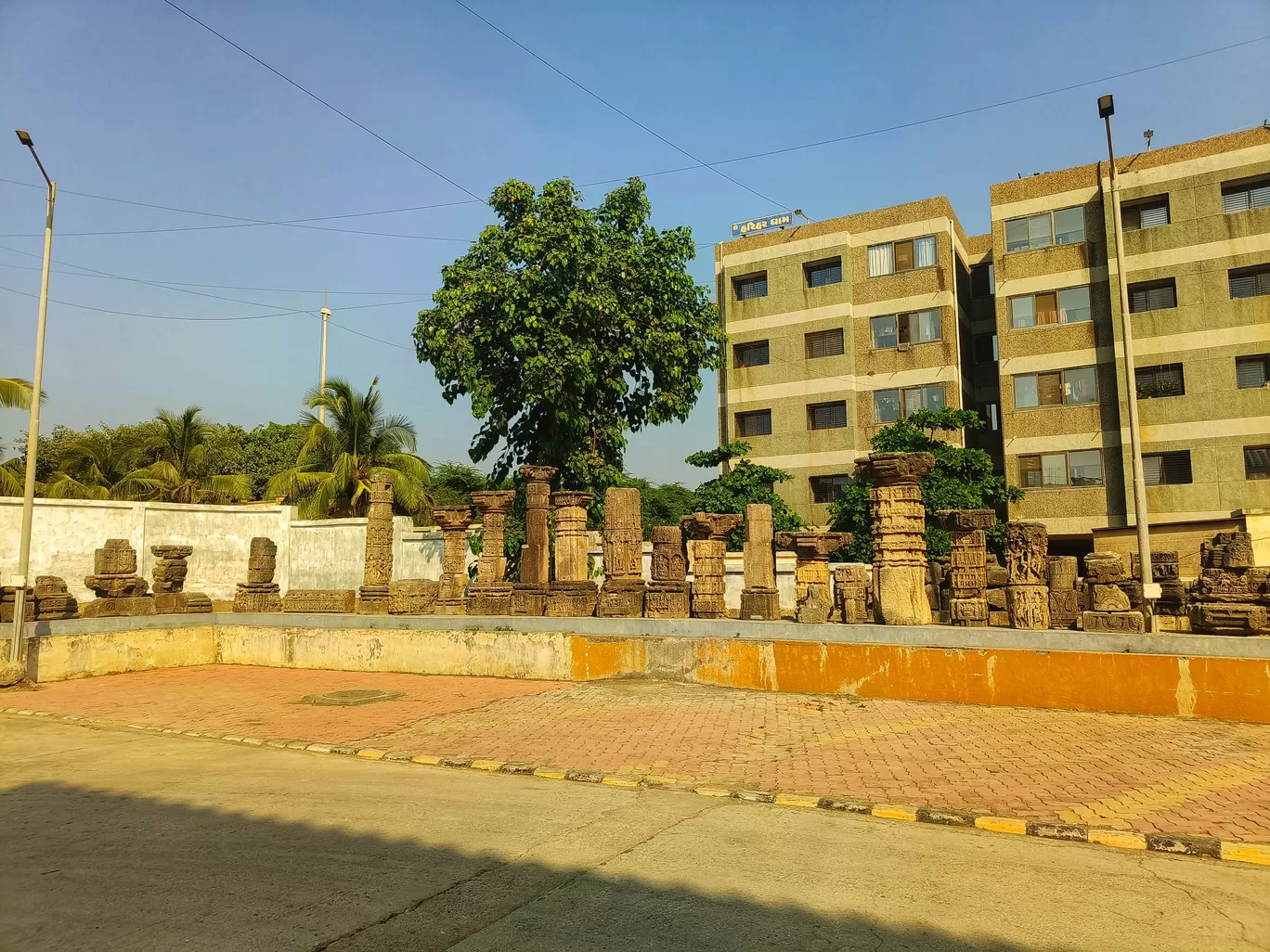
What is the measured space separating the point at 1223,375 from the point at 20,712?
1107 inches

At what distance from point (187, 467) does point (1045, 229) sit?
2844 centimetres

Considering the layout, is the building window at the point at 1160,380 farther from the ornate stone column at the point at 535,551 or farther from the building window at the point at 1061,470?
the ornate stone column at the point at 535,551

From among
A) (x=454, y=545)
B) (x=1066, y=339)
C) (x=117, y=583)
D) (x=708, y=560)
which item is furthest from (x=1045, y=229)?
(x=117, y=583)

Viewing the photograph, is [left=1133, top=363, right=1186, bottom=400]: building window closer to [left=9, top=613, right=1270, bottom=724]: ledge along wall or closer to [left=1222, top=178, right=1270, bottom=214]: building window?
[left=1222, top=178, right=1270, bottom=214]: building window

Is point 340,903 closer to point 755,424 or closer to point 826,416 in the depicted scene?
point 826,416

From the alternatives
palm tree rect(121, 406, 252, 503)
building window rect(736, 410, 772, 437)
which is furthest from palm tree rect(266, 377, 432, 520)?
building window rect(736, 410, 772, 437)

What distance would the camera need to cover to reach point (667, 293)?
64.4 ft

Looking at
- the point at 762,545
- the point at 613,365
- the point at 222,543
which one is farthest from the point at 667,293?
the point at 222,543

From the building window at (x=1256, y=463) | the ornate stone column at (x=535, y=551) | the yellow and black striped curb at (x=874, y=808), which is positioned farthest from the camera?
the building window at (x=1256, y=463)

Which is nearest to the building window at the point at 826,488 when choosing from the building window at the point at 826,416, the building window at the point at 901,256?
the building window at the point at 826,416

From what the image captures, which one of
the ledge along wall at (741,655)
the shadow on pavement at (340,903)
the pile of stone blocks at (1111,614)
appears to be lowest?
the shadow on pavement at (340,903)

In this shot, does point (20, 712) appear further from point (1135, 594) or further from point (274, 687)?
point (1135, 594)

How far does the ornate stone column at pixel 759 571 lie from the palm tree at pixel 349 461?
49.3ft

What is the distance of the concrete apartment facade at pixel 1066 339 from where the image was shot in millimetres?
23469
